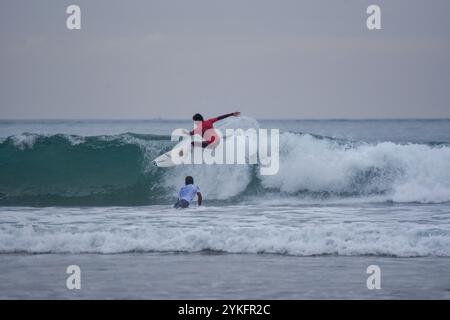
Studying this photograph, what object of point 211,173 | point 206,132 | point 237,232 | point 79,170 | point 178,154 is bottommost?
point 237,232

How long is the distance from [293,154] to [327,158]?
845 millimetres

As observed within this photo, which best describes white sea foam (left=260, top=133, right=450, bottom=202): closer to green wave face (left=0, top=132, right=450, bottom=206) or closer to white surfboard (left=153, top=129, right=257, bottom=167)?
green wave face (left=0, top=132, right=450, bottom=206)

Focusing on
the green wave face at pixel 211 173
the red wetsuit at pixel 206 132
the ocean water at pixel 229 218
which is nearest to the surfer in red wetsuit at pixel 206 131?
the red wetsuit at pixel 206 132

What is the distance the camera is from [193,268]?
1027 centimetres

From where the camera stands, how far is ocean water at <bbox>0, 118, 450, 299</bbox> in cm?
962

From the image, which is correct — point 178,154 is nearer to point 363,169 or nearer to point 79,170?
point 79,170

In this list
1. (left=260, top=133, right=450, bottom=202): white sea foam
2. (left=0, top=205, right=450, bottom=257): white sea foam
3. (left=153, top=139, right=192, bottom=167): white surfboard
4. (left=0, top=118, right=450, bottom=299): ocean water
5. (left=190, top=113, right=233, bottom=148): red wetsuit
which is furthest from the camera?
(left=153, top=139, right=192, bottom=167): white surfboard

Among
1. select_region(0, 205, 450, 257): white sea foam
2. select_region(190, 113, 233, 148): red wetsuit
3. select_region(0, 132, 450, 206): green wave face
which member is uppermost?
select_region(190, 113, 233, 148): red wetsuit

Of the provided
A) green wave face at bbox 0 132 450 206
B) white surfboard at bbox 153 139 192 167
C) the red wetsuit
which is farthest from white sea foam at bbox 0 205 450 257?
white surfboard at bbox 153 139 192 167

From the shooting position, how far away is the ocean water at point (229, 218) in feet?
31.6

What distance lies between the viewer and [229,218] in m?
13.8

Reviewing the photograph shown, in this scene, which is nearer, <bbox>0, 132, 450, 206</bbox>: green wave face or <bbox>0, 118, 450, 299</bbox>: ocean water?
<bbox>0, 118, 450, 299</bbox>: ocean water

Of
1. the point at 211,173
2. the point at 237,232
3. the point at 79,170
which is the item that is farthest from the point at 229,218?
the point at 79,170
